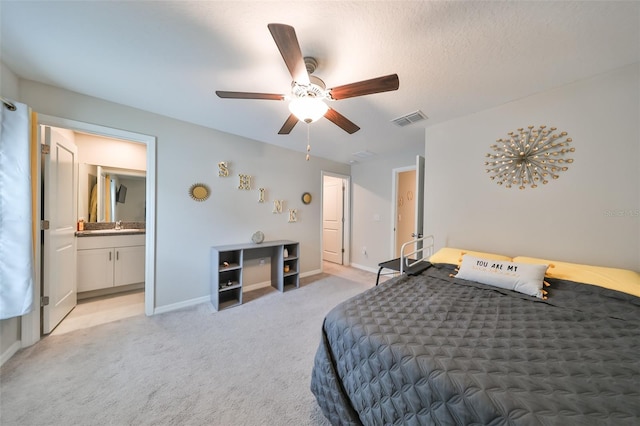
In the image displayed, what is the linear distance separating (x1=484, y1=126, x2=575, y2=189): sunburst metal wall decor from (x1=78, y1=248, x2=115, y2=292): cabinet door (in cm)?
496

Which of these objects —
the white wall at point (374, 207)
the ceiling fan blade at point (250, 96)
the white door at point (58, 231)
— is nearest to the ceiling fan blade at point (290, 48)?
the ceiling fan blade at point (250, 96)

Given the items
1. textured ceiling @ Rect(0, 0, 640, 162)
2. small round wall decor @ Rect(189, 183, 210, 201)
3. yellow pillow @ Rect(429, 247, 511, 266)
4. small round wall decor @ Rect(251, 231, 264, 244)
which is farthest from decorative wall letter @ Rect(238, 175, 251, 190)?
yellow pillow @ Rect(429, 247, 511, 266)

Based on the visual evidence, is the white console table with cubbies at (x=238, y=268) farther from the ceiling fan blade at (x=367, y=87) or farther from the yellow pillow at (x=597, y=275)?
the yellow pillow at (x=597, y=275)

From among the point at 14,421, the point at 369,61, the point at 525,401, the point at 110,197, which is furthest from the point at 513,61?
the point at 110,197

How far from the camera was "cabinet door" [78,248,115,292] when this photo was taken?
9.03 feet

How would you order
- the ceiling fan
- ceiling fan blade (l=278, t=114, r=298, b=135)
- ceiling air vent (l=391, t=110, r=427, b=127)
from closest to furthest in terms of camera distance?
the ceiling fan < ceiling fan blade (l=278, t=114, r=298, b=135) < ceiling air vent (l=391, t=110, r=427, b=127)

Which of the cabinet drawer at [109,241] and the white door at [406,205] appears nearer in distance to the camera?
the cabinet drawer at [109,241]

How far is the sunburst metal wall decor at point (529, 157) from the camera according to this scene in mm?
1901

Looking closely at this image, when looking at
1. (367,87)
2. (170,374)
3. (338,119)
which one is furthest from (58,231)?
(367,87)

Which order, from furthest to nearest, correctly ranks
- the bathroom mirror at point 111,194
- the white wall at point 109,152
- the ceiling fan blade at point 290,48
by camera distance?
the bathroom mirror at point 111,194 → the white wall at point 109,152 → the ceiling fan blade at point 290,48

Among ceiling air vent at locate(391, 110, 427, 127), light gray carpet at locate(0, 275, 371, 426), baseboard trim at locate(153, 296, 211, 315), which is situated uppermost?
ceiling air vent at locate(391, 110, 427, 127)

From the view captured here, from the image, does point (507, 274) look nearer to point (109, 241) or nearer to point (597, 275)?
point (597, 275)

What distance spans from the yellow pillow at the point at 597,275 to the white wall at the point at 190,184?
3.25 metres

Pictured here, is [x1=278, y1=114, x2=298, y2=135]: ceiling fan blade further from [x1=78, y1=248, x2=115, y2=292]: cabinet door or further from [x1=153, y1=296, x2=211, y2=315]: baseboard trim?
[x1=78, y1=248, x2=115, y2=292]: cabinet door
